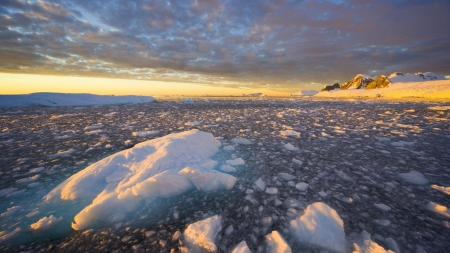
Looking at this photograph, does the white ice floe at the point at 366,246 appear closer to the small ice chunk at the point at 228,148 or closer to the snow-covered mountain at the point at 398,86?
the small ice chunk at the point at 228,148

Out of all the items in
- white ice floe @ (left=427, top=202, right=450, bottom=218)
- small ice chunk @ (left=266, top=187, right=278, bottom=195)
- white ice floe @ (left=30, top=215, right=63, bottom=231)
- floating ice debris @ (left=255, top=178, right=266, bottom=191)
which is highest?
white ice floe @ (left=427, top=202, right=450, bottom=218)

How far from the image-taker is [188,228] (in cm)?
122

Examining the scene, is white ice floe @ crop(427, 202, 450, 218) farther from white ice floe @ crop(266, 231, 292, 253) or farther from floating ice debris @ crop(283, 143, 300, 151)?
floating ice debris @ crop(283, 143, 300, 151)

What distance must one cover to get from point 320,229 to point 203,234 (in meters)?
0.81

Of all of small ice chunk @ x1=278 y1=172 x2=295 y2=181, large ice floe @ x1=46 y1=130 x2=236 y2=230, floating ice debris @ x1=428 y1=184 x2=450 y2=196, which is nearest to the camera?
large ice floe @ x1=46 y1=130 x2=236 y2=230

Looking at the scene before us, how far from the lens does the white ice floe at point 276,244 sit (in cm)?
106

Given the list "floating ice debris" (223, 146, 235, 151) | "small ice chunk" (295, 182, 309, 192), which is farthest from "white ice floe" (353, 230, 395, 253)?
"floating ice debris" (223, 146, 235, 151)

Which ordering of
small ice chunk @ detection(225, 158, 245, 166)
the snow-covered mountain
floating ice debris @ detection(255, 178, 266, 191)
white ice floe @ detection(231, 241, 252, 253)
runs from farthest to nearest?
the snow-covered mountain → small ice chunk @ detection(225, 158, 245, 166) → floating ice debris @ detection(255, 178, 266, 191) → white ice floe @ detection(231, 241, 252, 253)

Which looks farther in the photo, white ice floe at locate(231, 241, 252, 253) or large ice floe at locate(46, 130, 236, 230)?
large ice floe at locate(46, 130, 236, 230)

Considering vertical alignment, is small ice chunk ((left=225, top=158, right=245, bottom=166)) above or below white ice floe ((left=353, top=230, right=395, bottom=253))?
above

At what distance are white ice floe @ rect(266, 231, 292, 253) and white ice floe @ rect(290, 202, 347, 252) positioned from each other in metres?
0.14

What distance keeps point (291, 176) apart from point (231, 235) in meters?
1.10

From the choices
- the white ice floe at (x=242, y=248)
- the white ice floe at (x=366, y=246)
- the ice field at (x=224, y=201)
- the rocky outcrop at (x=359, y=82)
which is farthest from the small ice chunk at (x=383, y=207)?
the rocky outcrop at (x=359, y=82)

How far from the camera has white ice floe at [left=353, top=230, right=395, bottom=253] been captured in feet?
3.46
